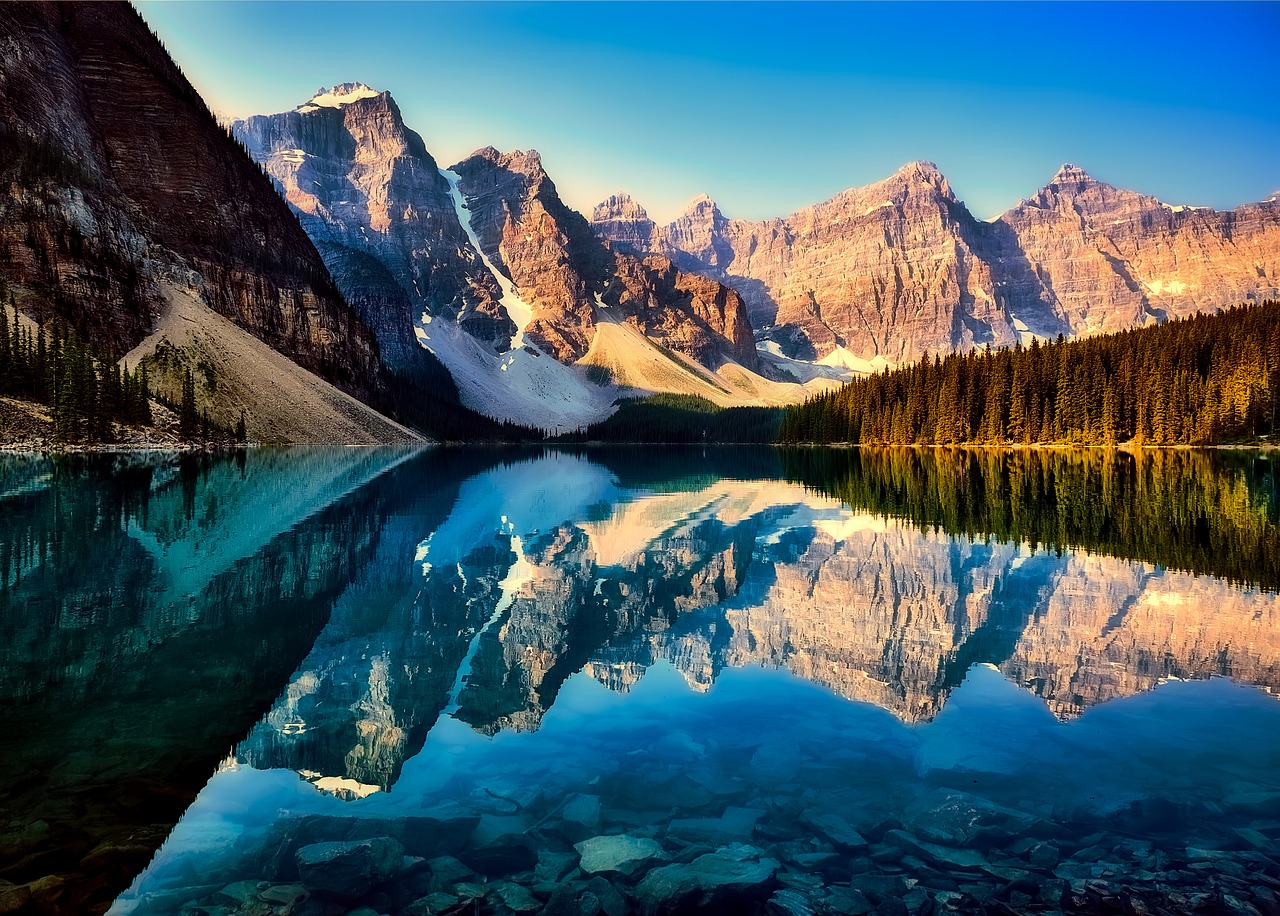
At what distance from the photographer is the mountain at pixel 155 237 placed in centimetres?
8981

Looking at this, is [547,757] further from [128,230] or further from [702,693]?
[128,230]

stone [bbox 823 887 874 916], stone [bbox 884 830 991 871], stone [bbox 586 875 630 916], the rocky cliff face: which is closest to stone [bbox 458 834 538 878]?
stone [bbox 586 875 630 916]

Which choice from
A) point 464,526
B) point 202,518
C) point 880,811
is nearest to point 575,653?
point 880,811

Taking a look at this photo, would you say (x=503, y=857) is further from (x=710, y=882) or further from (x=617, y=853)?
(x=710, y=882)

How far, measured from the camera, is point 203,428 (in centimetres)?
8556

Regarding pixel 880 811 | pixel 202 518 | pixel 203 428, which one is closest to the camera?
pixel 880 811

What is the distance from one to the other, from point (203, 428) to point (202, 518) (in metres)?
66.2

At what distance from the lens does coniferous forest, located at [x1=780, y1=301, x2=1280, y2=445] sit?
87438 mm

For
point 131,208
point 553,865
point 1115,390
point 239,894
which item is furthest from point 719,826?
point 131,208

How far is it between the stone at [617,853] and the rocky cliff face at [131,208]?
99665 millimetres

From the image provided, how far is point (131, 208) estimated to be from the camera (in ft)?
359

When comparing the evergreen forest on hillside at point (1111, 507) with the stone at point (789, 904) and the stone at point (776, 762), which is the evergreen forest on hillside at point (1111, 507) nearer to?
the stone at point (776, 762)

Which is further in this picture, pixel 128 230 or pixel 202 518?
pixel 128 230

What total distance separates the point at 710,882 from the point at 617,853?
96 cm
